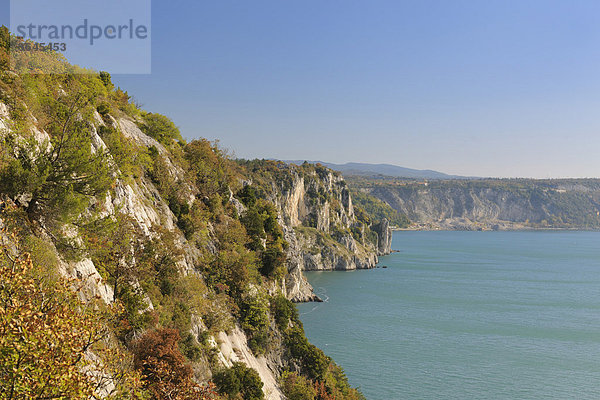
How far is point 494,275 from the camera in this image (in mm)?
103500

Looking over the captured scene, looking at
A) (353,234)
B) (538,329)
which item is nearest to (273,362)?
(538,329)

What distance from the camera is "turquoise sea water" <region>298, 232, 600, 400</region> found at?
134 ft

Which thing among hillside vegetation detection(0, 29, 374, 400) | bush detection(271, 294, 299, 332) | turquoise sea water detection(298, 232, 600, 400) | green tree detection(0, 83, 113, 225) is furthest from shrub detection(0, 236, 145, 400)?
turquoise sea water detection(298, 232, 600, 400)

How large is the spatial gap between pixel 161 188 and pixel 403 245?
516 ft

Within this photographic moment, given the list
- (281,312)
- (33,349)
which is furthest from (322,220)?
(33,349)

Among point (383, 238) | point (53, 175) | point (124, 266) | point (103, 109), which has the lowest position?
point (383, 238)

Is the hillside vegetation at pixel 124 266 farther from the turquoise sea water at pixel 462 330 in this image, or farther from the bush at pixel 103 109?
the turquoise sea water at pixel 462 330

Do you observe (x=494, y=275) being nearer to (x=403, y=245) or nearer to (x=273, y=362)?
(x=403, y=245)

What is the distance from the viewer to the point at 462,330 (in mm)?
57969

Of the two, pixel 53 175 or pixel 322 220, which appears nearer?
pixel 53 175

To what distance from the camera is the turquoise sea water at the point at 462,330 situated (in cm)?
4081

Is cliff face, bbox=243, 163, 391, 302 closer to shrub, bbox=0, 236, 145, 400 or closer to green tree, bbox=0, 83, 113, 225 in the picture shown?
green tree, bbox=0, 83, 113, 225

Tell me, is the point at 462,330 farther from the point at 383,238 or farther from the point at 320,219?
the point at 383,238

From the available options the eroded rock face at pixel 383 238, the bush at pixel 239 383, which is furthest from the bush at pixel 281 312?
the eroded rock face at pixel 383 238
